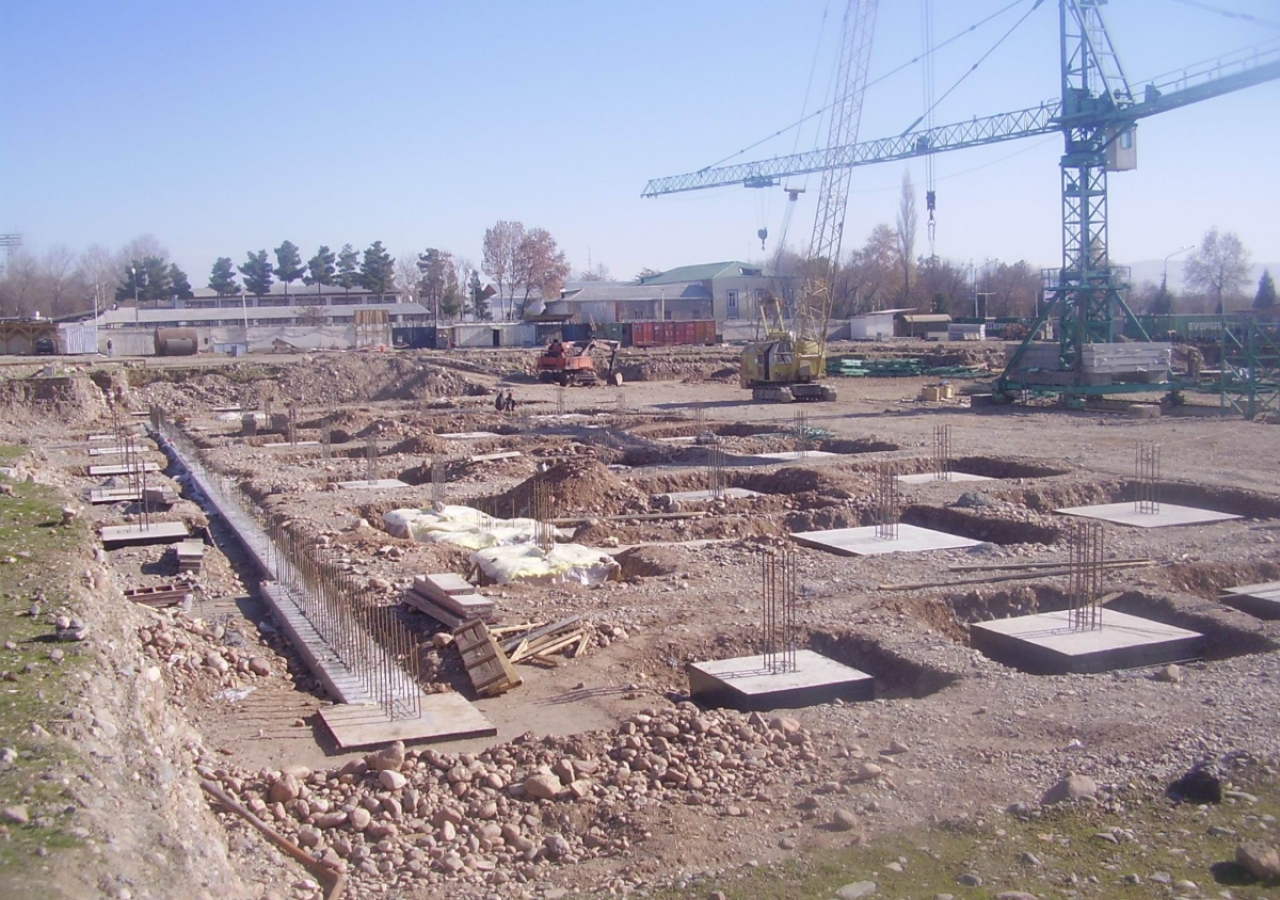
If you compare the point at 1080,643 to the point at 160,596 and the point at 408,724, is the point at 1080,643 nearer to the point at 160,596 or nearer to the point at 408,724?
the point at 408,724

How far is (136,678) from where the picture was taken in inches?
290

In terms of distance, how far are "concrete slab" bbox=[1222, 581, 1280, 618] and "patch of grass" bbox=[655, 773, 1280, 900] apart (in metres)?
4.98

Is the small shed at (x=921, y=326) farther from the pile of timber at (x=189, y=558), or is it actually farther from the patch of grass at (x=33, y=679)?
the patch of grass at (x=33, y=679)

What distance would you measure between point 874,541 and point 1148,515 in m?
3.92

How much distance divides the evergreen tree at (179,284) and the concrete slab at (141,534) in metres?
108

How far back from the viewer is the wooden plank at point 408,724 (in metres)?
7.52

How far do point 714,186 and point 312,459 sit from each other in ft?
210

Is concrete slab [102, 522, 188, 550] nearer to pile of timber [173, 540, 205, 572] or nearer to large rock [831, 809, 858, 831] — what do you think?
pile of timber [173, 540, 205, 572]

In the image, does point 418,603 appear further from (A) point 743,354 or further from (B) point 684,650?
(A) point 743,354

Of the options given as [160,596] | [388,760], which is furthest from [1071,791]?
[160,596]

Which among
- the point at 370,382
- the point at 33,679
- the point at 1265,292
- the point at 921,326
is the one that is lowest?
the point at 33,679

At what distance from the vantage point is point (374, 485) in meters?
19.2

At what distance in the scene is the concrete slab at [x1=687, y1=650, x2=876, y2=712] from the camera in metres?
7.82

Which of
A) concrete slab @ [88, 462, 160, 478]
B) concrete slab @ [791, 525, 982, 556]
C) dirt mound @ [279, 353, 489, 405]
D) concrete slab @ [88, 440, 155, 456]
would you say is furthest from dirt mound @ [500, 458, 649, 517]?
dirt mound @ [279, 353, 489, 405]
